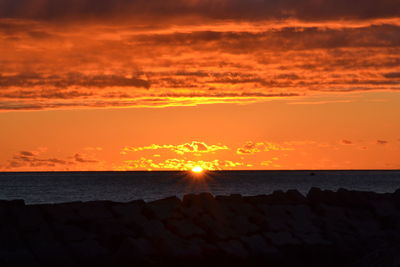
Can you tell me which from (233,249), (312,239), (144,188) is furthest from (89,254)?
(144,188)

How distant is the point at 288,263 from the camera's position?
18.3 meters

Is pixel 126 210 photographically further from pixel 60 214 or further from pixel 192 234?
pixel 192 234

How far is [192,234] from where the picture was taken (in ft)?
60.3

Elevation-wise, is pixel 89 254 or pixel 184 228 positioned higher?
pixel 184 228

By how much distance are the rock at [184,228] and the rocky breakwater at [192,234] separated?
0.07ft

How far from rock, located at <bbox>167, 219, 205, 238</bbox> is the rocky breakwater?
23 millimetres

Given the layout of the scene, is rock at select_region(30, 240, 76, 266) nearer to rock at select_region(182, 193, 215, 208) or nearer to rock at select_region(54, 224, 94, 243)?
rock at select_region(54, 224, 94, 243)

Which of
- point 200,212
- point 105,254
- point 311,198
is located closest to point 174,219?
point 200,212

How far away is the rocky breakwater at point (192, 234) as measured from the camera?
55.3ft

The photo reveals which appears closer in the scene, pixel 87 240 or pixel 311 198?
pixel 87 240

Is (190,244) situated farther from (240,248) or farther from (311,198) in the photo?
(311,198)

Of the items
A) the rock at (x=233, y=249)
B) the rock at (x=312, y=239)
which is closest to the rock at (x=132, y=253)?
the rock at (x=233, y=249)

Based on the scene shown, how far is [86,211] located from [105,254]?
1695 mm

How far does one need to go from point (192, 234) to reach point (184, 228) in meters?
0.24
